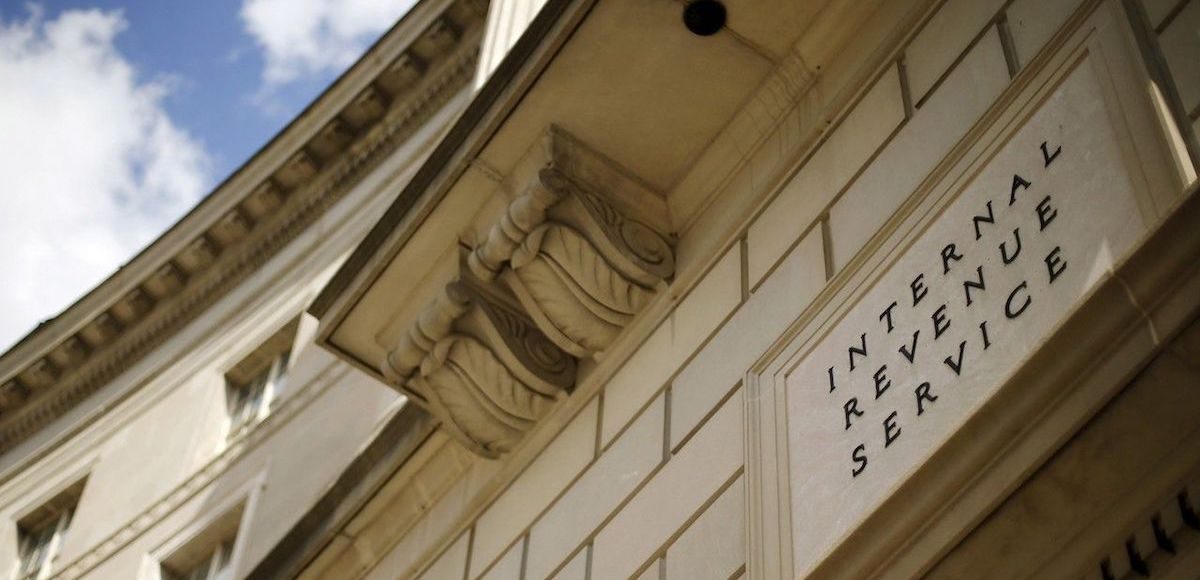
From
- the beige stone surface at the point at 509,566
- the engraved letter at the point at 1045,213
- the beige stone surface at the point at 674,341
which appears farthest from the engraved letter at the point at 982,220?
the beige stone surface at the point at 509,566

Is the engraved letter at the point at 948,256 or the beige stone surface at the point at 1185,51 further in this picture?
the engraved letter at the point at 948,256

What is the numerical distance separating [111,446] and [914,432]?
16596 mm

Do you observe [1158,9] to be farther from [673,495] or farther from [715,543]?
[673,495]

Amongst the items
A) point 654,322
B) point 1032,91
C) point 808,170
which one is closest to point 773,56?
point 808,170

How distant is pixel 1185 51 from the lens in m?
6.35

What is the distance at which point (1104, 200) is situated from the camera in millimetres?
6230

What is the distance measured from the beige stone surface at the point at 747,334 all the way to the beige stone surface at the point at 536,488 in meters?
0.92

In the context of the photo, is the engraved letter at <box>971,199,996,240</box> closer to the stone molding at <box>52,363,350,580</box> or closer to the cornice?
the stone molding at <box>52,363,350,580</box>

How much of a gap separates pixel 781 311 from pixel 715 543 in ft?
4.13

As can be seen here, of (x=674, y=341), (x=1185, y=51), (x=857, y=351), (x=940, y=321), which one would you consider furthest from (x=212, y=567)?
(x=1185, y=51)

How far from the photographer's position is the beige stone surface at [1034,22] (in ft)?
24.2

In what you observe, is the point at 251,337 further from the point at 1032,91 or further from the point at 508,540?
the point at 1032,91

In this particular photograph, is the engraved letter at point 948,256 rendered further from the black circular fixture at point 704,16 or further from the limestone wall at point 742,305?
the black circular fixture at point 704,16

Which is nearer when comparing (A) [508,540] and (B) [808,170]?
(B) [808,170]
